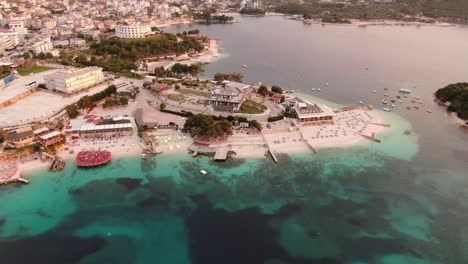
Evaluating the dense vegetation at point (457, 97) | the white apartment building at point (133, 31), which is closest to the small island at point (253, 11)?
the white apartment building at point (133, 31)

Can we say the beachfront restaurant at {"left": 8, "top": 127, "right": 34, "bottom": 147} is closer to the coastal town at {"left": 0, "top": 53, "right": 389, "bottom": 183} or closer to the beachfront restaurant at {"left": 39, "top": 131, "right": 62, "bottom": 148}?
the coastal town at {"left": 0, "top": 53, "right": 389, "bottom": 183}

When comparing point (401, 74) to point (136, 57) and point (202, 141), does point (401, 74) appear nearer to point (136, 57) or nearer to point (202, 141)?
point (202, 141)

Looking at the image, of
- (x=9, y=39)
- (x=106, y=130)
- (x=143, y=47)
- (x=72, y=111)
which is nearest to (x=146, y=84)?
(x=72, y=111)

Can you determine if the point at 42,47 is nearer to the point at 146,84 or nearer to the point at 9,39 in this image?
the point at 9,39

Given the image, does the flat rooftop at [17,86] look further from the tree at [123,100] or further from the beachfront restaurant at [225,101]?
the beachfront restaurant at [225,101]

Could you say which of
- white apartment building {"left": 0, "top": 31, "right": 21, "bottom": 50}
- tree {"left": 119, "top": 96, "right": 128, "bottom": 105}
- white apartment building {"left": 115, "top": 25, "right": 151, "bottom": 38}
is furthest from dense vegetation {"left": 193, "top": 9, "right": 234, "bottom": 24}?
tree {"left": 119, "top": 96, "right": 128, "bottom": 105}
